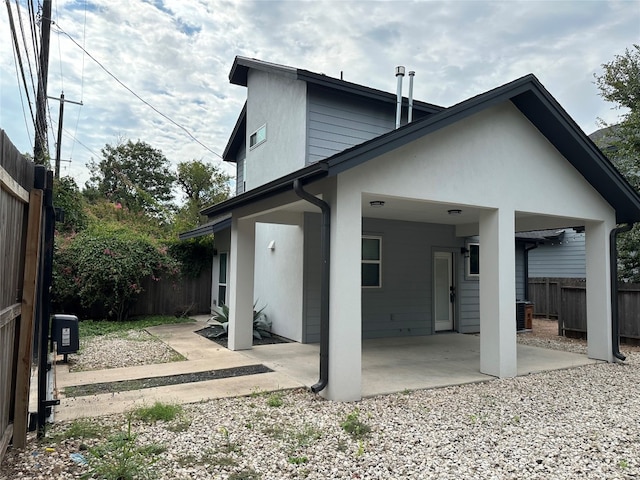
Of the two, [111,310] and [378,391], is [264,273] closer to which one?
[111,310]

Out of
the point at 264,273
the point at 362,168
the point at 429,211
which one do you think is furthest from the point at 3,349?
the point at 264,273

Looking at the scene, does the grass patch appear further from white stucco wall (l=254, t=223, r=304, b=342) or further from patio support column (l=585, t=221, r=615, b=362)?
patio support column (l=585, t=221, r=615, b=362)

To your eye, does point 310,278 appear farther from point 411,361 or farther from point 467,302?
point 467,302

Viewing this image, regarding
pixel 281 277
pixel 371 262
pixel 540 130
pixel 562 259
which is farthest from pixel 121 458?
pixel 562 259

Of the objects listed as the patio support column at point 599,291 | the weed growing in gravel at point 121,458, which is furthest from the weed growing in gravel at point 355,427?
the patio support column at point 599,291

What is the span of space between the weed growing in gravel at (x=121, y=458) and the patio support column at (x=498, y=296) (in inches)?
194

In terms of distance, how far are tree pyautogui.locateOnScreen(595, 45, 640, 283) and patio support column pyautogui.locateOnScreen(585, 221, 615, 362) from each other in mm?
3259

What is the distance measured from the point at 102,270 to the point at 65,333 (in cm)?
489

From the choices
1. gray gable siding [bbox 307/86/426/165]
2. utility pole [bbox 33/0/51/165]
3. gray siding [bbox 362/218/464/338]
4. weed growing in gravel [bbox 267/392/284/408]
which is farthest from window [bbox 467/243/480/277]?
utility pole [bbox 33/0/51/165]

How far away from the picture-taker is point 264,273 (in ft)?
35.0

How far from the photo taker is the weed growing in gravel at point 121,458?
10.3 ft

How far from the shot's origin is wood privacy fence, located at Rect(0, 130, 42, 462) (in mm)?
3113

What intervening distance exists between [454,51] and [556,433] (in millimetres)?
11553

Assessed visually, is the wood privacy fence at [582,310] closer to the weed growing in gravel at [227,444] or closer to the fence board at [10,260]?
the weed growing in gravel at [227,444]
